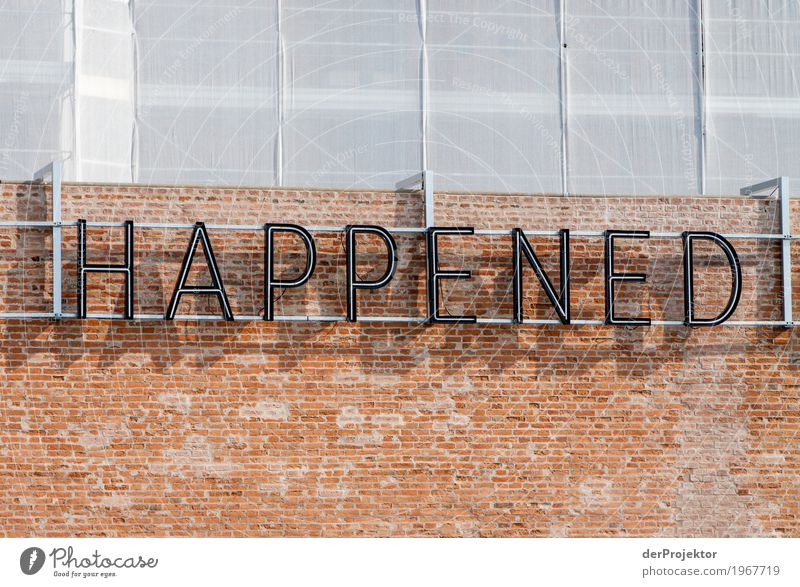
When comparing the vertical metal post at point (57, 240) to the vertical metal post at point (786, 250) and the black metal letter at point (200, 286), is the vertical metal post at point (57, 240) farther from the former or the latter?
the vertical metal post at point (786, 250)

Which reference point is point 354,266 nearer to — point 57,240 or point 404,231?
point 404,231

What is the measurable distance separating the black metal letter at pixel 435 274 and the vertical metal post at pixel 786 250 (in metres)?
3.54

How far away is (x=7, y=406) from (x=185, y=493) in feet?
6.54

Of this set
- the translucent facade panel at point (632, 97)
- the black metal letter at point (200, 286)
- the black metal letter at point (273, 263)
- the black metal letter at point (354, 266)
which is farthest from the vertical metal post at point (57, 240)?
the translucent facade panel at point (632, 97)

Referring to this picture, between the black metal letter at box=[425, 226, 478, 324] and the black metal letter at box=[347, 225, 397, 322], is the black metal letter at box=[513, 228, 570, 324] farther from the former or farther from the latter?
the black metal letter at box=[347, 225, 397, 322]

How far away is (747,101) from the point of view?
1481 centimetres

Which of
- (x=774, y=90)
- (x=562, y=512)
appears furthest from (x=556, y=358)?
(x=774, y=90)

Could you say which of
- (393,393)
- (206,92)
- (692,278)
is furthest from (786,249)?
(206,92)

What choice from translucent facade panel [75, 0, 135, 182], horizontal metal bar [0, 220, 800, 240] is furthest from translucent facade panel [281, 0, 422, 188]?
horizontal metal bar [0, 220, 800, 240]

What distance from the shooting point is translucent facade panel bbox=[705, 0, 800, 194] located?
582 inches

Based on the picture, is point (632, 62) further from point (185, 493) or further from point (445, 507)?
point (185, 493)

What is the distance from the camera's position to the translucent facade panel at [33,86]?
1360 centimetres

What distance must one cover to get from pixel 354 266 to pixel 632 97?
5.30 meters

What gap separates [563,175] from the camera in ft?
47.5
